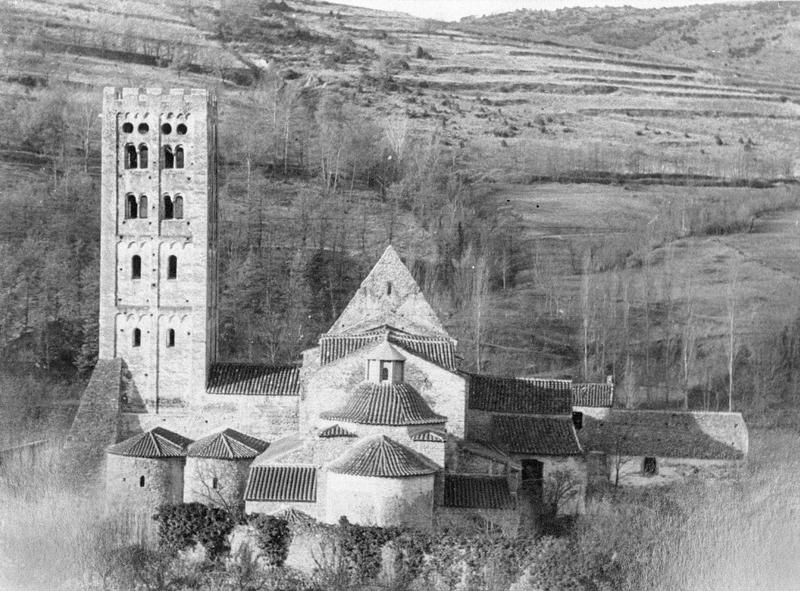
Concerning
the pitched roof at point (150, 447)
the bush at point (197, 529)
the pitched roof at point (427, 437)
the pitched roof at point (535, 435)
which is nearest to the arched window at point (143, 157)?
the pitched roof at point (150, 447)

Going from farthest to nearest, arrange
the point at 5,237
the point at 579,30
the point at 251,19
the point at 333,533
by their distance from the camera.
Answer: the point at 579,30, the point at 251,19, the point at 5,237, the point at 333,533

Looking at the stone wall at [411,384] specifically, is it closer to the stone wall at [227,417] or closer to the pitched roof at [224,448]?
the pitched roof at [224,448]

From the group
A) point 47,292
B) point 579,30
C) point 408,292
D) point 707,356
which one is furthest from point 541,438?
point 579,30

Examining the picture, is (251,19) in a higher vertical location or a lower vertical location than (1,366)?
higher

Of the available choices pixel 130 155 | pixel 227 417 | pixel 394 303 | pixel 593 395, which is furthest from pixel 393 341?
pixel 593 395

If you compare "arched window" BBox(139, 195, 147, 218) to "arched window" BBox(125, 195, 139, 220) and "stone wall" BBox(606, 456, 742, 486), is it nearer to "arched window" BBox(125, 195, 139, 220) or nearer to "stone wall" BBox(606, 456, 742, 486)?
"arched window" BBox(125, 195, 139, 220)

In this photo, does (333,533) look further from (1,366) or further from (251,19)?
(251,19)
